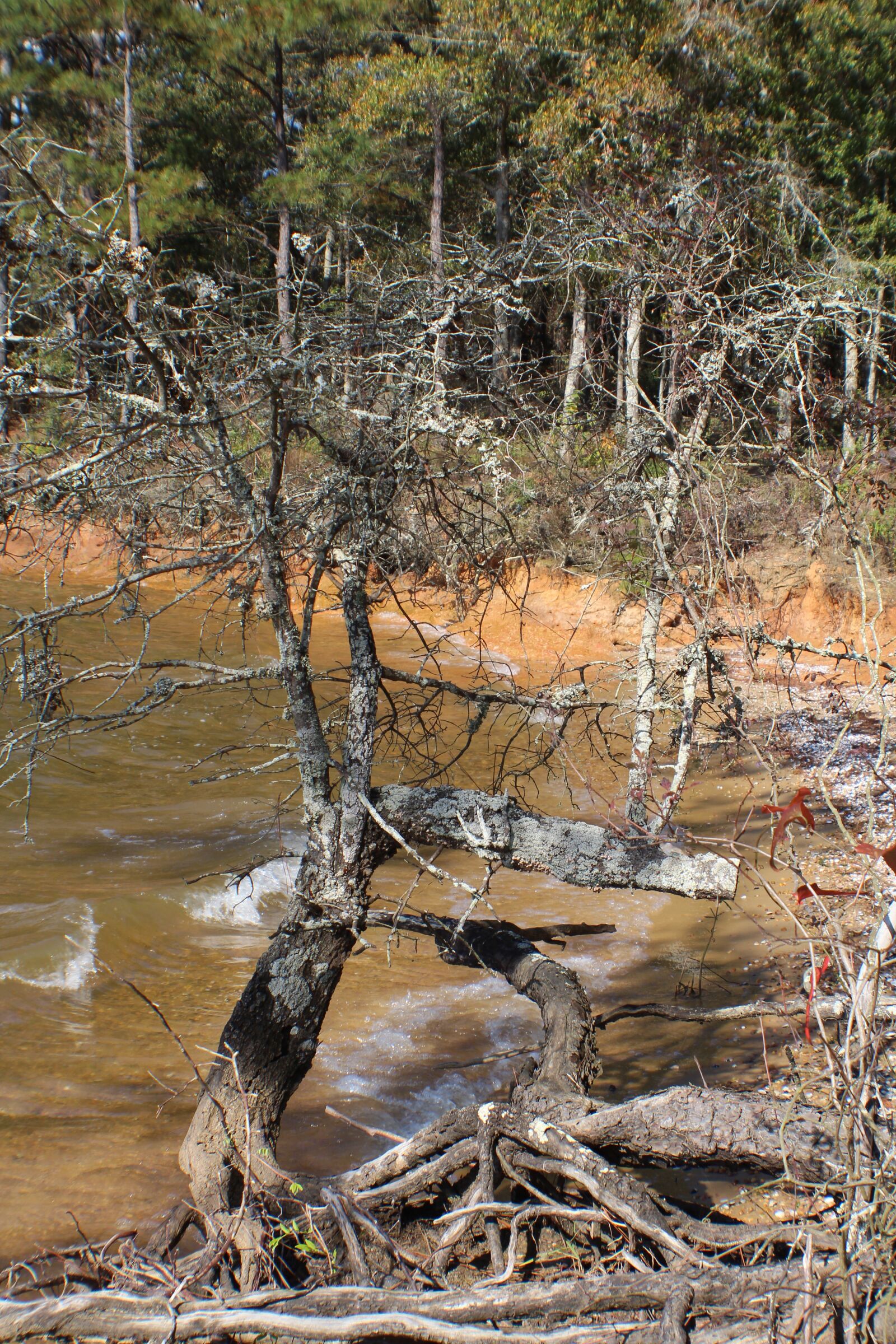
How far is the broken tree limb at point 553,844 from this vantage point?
11.1 ft

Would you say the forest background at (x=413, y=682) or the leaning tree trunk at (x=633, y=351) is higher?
the leaning tree trunk at (x=633, y=351)

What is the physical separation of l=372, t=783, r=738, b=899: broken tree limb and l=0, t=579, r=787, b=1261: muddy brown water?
0.27 m

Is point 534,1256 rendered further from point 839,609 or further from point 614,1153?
point 839,609

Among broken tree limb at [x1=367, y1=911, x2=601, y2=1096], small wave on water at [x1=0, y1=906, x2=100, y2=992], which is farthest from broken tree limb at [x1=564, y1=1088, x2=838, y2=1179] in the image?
small wave on water at [x1=0, y1=906, x2=100, y2=992]

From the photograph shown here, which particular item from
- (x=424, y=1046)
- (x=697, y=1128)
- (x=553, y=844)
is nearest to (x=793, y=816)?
(x=697, y=1128)

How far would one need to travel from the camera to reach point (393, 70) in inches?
629

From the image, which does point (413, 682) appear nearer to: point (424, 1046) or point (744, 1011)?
point (744, 1011)

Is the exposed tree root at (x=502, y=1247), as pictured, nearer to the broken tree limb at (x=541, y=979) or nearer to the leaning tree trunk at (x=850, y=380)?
the broken tree limb at (x=541, y=979)

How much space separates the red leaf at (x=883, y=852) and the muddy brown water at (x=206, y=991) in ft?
4.10

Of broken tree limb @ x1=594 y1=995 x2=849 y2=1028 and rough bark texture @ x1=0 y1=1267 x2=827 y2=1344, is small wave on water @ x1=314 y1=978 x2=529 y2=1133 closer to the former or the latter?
broken tree limb @ x1=594 y1=995 x2=849 y2=1028

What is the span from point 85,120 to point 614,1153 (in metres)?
22.6

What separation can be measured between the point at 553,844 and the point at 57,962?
3828mm

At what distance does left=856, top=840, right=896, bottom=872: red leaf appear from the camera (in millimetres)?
1650

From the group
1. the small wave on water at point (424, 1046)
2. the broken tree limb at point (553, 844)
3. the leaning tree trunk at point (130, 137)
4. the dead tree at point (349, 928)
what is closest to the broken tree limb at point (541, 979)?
the dead tree at point (349, 928)
